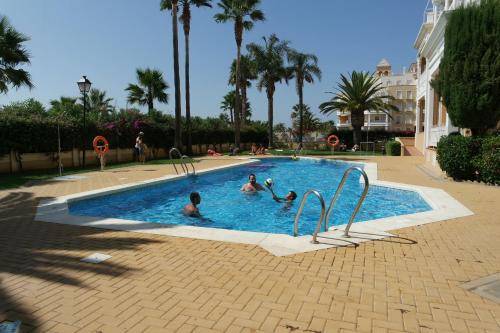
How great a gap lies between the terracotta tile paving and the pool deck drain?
0.09 metres

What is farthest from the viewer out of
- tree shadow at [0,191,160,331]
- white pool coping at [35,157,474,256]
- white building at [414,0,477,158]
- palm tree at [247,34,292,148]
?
palm tree at [247,34,292,148]

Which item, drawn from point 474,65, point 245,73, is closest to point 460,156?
point 474,65

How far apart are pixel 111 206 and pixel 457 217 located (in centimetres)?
811

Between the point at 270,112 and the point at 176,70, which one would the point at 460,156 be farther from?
the point at 270,112

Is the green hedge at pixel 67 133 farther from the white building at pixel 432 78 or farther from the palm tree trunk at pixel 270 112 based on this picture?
the white building at pixel 432 78

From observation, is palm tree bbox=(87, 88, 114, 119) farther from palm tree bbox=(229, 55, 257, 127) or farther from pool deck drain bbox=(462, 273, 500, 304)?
pool deck drain bbox=(462, 273, 500, 304)

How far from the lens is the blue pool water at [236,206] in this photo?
8.76 metres

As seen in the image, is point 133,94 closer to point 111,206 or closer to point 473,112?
point 111,206

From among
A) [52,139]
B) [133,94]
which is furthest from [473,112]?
[133,94]

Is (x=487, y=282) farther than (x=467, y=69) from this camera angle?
No

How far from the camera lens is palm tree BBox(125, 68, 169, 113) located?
29.2 meters

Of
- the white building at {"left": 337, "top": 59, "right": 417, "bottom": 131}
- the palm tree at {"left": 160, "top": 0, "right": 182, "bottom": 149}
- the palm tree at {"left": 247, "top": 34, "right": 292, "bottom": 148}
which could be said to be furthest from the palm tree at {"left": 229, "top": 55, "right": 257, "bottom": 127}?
the white building at {"left": 337, "top": 59, "right": 417, "bottom": 131}

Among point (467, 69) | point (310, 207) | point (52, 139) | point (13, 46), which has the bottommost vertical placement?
point (310, 207)

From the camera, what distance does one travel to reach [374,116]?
243 feet
